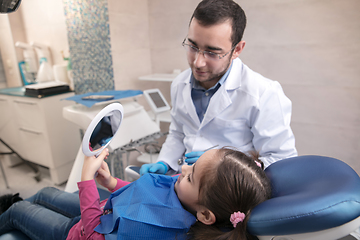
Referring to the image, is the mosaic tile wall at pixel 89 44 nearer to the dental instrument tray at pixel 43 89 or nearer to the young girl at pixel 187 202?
the dental instrument tray at pixel 43 89

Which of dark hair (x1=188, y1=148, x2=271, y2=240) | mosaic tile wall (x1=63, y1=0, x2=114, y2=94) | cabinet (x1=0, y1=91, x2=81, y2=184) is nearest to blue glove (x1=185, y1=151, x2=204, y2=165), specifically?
dark hair (x1=188, y1=148, x2=271, y2=240)

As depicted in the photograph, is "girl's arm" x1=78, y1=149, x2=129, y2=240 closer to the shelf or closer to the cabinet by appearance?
the shelf

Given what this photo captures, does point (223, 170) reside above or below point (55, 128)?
above

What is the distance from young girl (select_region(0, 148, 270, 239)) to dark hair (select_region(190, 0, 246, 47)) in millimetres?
566

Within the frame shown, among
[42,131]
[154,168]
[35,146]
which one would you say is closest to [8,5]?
[154,168]

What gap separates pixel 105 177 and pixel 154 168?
0.28 m

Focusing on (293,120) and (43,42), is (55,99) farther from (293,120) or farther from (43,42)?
(293,120)

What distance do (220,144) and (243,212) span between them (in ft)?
1.91

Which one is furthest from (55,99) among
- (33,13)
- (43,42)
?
(33,13)

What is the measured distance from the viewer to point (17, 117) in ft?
7.88

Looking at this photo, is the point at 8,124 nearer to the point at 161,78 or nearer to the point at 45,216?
the point at 161,78

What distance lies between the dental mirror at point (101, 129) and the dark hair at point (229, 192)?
37cm

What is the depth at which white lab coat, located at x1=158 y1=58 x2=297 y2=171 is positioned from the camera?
110cm

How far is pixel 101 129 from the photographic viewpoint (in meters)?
0.82
